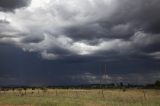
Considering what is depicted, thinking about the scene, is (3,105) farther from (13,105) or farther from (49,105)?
(49,105)

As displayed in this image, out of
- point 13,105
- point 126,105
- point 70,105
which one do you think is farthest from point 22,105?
point 126,105

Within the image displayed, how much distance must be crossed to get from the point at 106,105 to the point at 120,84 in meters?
139

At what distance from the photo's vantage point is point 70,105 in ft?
120

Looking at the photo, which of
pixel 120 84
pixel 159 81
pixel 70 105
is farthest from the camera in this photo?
pixel 120 84

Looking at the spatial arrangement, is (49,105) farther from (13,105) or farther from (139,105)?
(139,105)

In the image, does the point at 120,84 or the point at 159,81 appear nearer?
the point at 159,81

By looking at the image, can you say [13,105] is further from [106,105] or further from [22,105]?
[106,105]

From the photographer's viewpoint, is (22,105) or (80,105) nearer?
(80,105)

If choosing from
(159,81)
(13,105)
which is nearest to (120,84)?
(159,81)

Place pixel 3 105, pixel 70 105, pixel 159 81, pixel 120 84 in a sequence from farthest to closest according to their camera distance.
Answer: pixel 120 84
pixel 159 81
pixel 3 105
pixel 70 105

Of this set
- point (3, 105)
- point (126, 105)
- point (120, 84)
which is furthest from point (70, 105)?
point (120, 84)

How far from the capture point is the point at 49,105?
3766 cm

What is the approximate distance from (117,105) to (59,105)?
287 inches

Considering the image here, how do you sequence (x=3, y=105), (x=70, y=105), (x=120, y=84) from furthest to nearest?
(x=120, y=84), (x=3, y=105), (x=70, y=105)
